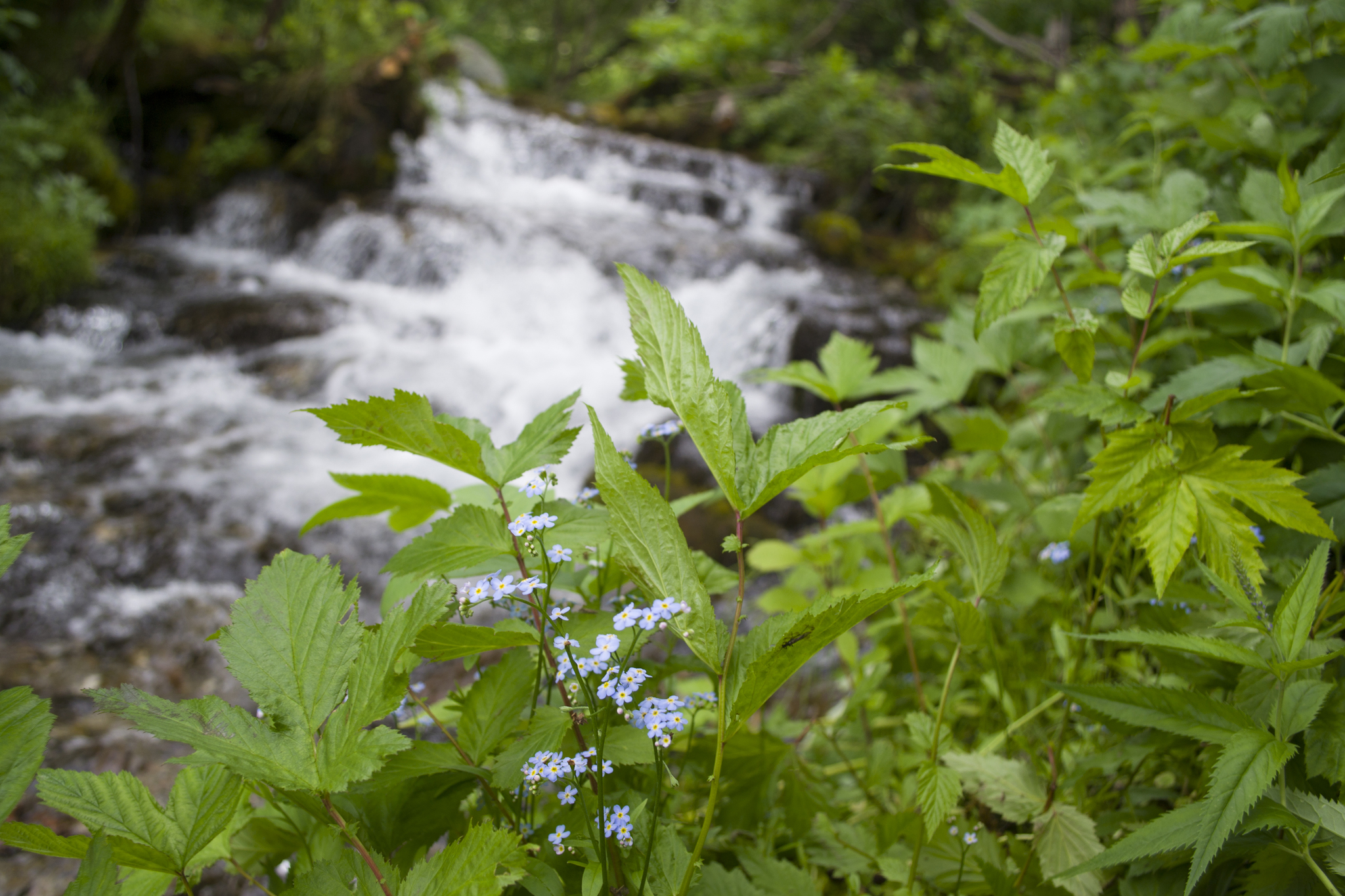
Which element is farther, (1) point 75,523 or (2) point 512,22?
(2) point 512,22

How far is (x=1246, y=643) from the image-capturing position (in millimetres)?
1096

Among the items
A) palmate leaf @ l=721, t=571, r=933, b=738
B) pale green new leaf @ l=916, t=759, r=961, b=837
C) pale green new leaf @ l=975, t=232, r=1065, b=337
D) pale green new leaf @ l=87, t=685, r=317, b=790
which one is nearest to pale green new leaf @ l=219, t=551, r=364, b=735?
pale green new leaf @ l=87, t=685, r=317, b=790

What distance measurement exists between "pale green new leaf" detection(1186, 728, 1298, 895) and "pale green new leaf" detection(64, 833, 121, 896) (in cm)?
103

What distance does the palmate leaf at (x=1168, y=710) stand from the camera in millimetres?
901

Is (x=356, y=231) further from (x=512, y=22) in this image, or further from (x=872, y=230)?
(x=512, y=22)

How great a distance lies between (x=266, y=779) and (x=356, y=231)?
29.4 feet

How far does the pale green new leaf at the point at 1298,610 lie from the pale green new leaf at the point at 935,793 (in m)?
0.43

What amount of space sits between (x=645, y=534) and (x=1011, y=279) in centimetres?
77

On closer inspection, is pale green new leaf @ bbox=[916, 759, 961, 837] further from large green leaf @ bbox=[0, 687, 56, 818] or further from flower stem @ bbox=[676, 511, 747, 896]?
large green leaf @ bbox=[0, 687, 56, 818]

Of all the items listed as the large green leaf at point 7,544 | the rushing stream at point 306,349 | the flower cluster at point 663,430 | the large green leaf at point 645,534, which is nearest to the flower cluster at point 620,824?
the large green leaf at point 645,534

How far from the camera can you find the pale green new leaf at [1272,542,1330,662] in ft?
2.82

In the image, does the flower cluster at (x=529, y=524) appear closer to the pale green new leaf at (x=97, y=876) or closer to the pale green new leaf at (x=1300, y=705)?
the pale green new leaf at (x=97, y=876)

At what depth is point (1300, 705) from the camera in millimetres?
894

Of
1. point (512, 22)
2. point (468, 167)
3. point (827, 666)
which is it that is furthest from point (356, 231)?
point (512, 22)
